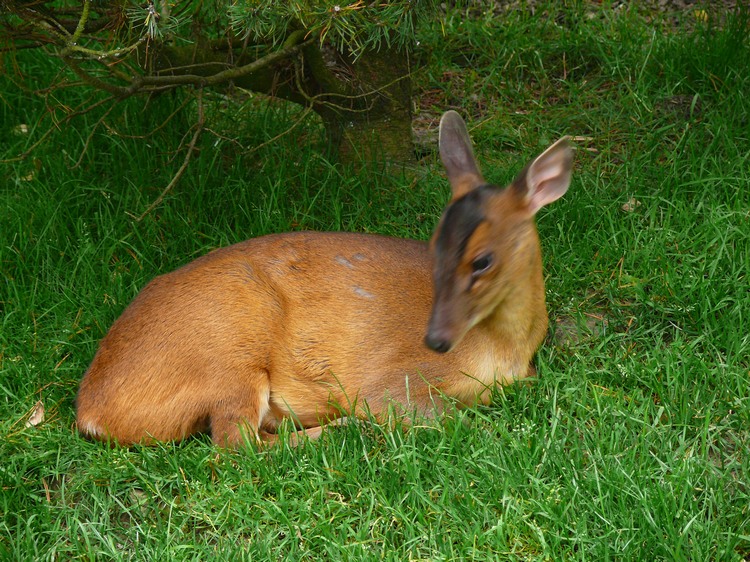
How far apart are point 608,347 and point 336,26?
1.74 metres

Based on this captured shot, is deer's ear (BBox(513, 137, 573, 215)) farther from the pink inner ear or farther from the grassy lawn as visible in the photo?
the grassy lawn

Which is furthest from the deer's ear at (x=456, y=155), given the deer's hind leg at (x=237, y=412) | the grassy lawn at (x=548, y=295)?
the deer's hind leg at (x=237, y=412)

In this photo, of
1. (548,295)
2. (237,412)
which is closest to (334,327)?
(237,412)

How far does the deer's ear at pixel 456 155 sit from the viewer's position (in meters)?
4.18

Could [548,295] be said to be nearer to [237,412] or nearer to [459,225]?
[459,225]

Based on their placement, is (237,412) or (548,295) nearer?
(237,412)

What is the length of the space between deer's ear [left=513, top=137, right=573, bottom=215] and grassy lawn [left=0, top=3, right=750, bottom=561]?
70 centimetres

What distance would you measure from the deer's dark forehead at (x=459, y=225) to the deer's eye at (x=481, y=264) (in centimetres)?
7

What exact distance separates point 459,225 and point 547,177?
47cm

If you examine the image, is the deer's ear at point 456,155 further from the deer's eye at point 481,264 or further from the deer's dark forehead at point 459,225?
the deer's eye at point 481,264

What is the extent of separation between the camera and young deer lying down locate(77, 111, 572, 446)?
3794mm

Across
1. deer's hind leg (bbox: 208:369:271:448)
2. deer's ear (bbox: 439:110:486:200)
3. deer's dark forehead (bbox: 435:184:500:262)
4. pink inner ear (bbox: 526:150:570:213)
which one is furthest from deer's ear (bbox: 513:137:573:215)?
deer's hind leg (bbox: 208:369:271:448)

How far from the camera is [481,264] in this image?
12.2ft

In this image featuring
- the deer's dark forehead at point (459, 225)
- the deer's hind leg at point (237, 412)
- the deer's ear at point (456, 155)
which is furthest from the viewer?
the deer's ear at point (456, 155)
